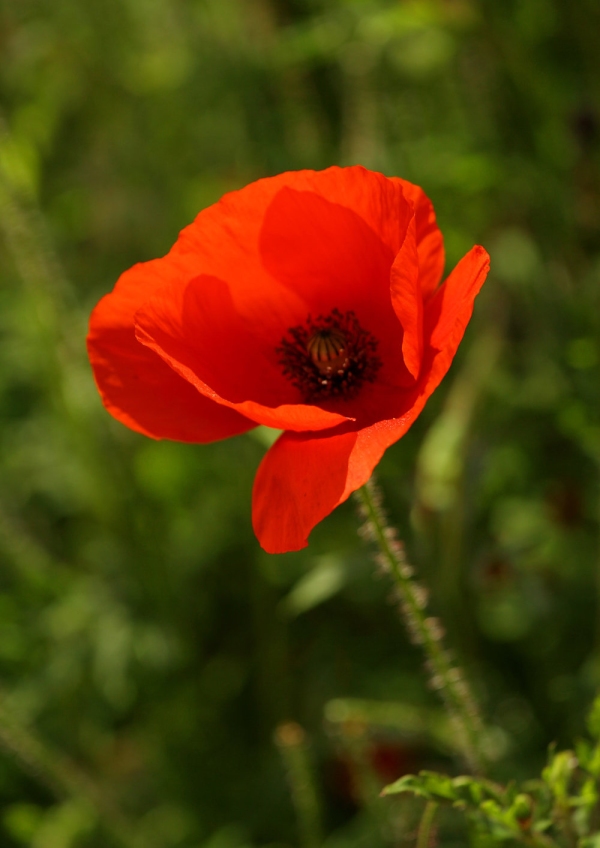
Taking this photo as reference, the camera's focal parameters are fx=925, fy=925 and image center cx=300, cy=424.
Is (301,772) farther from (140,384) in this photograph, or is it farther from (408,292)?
(408,292)

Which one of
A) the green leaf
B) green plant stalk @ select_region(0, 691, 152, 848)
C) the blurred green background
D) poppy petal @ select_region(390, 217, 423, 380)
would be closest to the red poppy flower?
poppy petal @ select_region(390, 217, 423, 380)

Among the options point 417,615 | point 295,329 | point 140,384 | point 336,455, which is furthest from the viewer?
point 295,329

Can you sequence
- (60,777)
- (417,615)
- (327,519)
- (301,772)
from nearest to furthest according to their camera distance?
1. (417,615)
2. (301,772)
3. (60,777)
4. (327,519)

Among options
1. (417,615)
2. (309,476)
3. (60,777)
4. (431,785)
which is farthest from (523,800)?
(60,777)

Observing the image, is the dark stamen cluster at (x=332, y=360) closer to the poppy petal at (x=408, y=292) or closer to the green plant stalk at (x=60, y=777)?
the poppy petal at (x=408, y=292)

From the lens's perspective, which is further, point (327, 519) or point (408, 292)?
point (327, 519)

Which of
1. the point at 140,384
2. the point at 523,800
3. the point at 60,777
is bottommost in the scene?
the point at 523,800

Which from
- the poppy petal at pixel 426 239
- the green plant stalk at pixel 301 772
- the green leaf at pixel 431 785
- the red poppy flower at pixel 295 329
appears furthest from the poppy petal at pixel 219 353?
the green plant stalk at pixel 301 772

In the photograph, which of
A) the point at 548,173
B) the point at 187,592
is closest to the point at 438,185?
the point at 548,173
